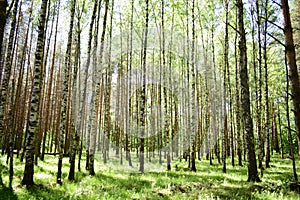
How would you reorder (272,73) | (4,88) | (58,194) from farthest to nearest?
(272,73) < (4,88) < (58,194)

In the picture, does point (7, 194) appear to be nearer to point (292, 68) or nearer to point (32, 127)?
point (32, 127)

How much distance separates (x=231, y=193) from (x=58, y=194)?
5431 millimetres

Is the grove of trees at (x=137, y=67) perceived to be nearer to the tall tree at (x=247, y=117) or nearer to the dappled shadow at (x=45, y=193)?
the tall tree at (x=247, y=117)

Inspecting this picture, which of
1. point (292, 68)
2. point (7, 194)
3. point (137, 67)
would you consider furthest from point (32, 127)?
point (137, 67)

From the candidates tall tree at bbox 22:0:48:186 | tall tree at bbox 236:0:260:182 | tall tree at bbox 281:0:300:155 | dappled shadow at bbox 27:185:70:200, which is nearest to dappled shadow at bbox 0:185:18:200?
dappled shadow at bbox 27:185:70:200

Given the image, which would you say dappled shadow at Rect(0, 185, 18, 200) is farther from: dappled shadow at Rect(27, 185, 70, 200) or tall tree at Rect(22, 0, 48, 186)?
tall tree at Rect(22, 0, 48, 186)

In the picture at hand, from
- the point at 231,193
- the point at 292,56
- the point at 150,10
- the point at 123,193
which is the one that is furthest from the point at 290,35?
the point at 150,10

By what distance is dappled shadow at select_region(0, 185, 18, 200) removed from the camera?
6.80 metres

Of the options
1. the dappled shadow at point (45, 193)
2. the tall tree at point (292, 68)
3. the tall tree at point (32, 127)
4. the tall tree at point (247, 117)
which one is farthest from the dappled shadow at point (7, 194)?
the tall tree at point (247, 117)

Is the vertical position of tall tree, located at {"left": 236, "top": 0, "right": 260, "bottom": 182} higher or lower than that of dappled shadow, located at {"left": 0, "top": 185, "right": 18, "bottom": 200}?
higher

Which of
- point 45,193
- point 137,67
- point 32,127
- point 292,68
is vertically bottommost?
point 45,193

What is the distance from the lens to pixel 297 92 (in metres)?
3.82

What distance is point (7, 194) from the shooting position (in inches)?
280

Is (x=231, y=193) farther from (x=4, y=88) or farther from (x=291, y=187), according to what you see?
(x=4, y=88)
